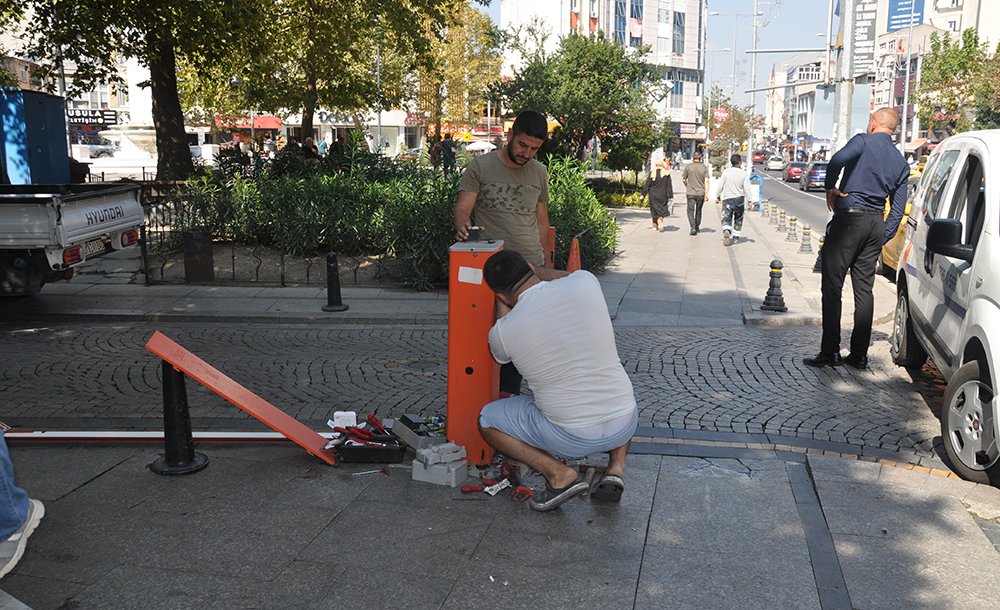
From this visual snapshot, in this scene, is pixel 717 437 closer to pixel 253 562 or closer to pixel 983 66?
pixel 253 562

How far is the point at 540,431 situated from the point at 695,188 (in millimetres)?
16019

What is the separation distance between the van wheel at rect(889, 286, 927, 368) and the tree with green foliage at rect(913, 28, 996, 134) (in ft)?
137

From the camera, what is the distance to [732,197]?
18.1 m

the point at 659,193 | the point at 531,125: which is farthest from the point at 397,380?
the point at 659,193

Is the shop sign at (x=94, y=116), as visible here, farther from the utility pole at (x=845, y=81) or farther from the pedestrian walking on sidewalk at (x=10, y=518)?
the pedestrian walking on sidewalk at (x=10, y=518)

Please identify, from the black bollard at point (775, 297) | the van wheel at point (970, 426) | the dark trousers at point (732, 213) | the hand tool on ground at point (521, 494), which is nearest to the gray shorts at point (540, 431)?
the hand tool on ground at point (521, 494)

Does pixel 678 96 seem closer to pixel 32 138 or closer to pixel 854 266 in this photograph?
pixel 32 138

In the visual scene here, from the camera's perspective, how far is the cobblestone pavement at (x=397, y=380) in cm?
618

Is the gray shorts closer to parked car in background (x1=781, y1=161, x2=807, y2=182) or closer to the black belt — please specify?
the black belt

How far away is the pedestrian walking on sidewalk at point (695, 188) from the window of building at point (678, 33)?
7917cm

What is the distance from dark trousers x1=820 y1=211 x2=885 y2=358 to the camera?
7.14 metres

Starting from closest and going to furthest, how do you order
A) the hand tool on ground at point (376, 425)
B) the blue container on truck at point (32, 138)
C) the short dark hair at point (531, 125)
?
the short dark hair at point (531, 125) < the hand tool on ground at point (376, 425) < the blue container on truck at point (32, 138)

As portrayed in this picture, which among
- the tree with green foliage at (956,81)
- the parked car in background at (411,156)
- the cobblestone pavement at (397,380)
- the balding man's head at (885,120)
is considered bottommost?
the cobblestone pavement at (397,380)

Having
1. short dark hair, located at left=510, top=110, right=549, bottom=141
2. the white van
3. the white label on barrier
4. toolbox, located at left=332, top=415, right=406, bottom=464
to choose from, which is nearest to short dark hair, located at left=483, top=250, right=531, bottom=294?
the white label on barrier
